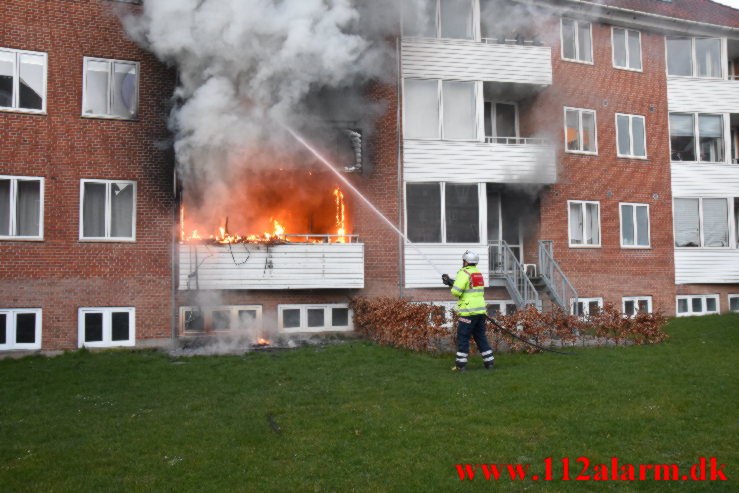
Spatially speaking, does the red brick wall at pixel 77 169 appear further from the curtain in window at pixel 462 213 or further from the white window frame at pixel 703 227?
the white window frame at pixel 703 227

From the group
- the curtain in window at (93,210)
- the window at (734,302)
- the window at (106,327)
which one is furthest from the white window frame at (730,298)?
the curtain in window at (93,210)

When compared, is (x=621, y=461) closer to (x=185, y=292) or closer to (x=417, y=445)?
(x=417, y=445)

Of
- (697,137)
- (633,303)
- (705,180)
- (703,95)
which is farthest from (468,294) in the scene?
(703,95)

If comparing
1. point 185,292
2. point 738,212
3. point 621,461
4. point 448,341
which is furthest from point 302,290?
point 738,212

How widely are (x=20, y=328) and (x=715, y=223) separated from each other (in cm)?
1805

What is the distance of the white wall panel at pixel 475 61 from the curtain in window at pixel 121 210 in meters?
6.92

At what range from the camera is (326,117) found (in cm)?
1412

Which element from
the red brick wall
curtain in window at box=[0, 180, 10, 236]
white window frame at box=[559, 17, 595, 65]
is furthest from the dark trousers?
white window frame at box=[559, 17, 595, 65]

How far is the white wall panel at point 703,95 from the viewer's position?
18.5 metres

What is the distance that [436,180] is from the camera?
49.9 ft

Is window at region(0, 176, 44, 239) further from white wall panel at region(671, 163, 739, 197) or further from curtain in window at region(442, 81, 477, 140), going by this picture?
white wall panel at region(671, 163, 739, 197)

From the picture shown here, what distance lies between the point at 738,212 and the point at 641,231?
173 inches

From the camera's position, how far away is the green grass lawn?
202 inches

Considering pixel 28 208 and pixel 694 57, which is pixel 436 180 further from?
pixel 694 57
